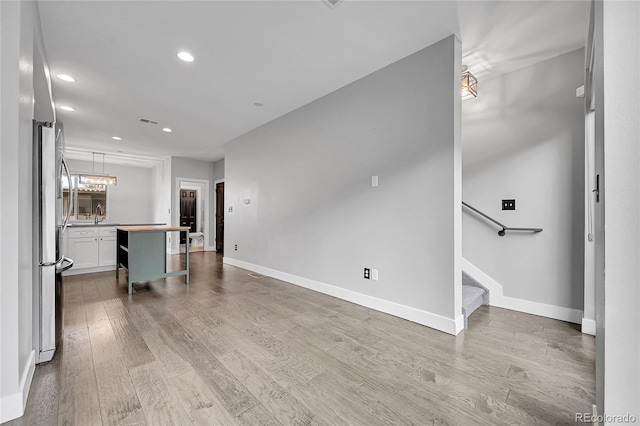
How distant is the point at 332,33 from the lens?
2.32 metres

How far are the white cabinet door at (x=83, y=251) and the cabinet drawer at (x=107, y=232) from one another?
0.13 m

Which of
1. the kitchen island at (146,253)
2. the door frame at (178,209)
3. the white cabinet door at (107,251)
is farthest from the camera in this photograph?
the door frame at (178,209)

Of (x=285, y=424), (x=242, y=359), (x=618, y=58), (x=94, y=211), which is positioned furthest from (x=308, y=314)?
(x=94, y=211)

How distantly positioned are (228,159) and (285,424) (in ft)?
17.0

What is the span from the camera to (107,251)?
4.83 meters

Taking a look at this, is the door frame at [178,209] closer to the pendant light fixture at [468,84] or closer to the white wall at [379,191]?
the white wall at [379,191]

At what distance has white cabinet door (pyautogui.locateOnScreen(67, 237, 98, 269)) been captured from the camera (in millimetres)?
4473

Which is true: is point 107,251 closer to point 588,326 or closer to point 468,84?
point 468,84

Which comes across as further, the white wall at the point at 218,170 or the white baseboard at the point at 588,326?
the white wall at the point at 218,170

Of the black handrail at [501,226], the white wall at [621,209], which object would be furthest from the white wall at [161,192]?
the white wall at [621,209]

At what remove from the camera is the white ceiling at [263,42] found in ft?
6.71

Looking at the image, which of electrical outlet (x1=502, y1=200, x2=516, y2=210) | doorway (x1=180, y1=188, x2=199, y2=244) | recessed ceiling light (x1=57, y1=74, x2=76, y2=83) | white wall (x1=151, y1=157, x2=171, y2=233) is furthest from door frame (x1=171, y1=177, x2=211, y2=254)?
electrical outlet (x1=502, y1=200, x2=516, y2=210)

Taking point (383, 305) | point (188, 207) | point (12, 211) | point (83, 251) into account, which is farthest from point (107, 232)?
point (188, 207)

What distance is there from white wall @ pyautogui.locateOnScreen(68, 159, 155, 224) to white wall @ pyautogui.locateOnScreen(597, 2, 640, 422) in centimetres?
963
